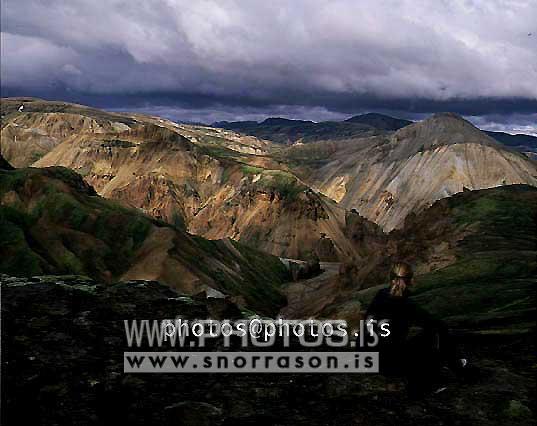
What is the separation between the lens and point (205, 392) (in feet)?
37.7

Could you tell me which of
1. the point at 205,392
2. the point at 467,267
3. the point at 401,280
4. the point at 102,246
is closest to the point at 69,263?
the point at 102,246

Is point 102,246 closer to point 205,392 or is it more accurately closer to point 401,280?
point 205,392

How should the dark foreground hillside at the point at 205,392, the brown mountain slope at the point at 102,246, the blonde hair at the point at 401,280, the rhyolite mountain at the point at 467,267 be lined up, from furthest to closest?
the brown mountain slope at the point at 102,246 < the rhyolite mountain at the point at 467,267 < the blonde hair at the point at 401,280 < the dark foreground hillside at the point at 205,392

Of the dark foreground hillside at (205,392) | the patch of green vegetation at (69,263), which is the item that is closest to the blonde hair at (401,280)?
the dark foreground hillside at (205,392)

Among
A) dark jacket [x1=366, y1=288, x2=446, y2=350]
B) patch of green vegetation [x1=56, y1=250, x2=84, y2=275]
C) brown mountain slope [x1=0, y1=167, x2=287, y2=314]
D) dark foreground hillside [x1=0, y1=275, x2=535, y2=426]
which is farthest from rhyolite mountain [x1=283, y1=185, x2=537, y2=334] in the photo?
patch of green vegetation [x1=56, y1=250, x2=84, y2=275]

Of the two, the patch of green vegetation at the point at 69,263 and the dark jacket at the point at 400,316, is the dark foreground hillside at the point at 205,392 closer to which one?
the dark jacket at the point at 400,316

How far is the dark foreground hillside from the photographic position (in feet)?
33.4

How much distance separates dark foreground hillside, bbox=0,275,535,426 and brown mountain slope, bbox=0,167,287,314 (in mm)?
48781

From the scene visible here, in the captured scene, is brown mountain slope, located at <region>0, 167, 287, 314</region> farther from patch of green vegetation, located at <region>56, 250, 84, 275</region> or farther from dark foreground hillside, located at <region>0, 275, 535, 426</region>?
dark foreground hillside, located at <region>0, 275, 535, 426</region>

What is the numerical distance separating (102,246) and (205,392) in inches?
2875

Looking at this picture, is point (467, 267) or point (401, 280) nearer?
point (401, 280)

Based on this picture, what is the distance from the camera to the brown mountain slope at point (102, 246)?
66000mm

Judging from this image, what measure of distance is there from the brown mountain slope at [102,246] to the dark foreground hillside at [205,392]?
4878cm

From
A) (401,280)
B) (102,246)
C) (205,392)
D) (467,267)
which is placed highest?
(401,280)
